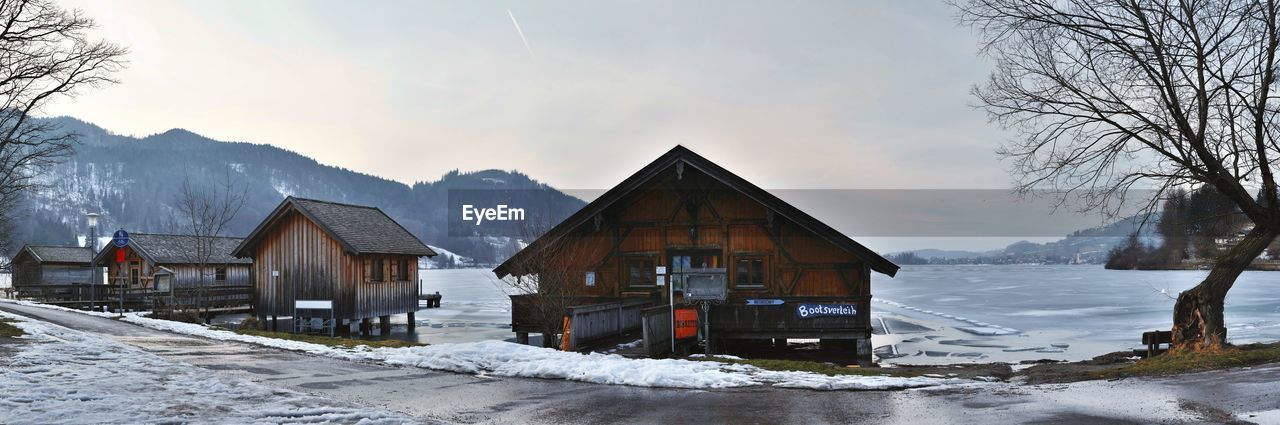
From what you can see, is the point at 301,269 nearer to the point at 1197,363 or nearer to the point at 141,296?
the point at 141,296

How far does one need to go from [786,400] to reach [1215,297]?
43.7 ft

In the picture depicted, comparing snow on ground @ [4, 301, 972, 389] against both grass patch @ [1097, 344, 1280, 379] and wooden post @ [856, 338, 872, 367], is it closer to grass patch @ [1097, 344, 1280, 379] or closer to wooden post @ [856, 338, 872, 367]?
grass patch @ [1097, 344, 1280, 379]

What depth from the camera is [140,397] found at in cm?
1238

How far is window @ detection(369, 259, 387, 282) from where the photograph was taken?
40250 mm

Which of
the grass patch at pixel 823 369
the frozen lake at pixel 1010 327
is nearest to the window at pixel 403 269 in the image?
the frozen lake at pixel 1010 327

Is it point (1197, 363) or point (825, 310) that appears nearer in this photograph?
point (1197, 363)

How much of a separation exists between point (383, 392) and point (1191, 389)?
12.3 metres

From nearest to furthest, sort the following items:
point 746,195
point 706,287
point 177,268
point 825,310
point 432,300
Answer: point 706,287 < point 825,310 < point 746,195 < point 177,268 < point 432,300

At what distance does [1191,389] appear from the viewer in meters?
13.4

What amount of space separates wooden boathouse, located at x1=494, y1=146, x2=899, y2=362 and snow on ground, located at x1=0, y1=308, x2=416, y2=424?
1181 cm

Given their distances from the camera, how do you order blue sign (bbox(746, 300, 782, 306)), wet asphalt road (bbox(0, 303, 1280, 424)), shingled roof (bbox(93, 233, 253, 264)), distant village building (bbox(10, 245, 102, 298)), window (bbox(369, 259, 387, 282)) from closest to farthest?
wet asphalt road (bbox(0, 303, 1280, 424)), blue sign (bbox(746, 300, 782, 306)), window (bbox(369, 259, 387, 282)), shingled roof (bbox(93, 233, 253, 264)), distant village building (bbox(10, 245, 102, 298))

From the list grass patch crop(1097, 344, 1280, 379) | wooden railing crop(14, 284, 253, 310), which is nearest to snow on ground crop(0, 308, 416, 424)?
grass patch crop(1097, 344, 1280, 379)

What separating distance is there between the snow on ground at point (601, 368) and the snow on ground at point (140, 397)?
4.01 metres

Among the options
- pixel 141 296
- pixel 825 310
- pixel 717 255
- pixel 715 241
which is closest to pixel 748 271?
pixel 717 255
